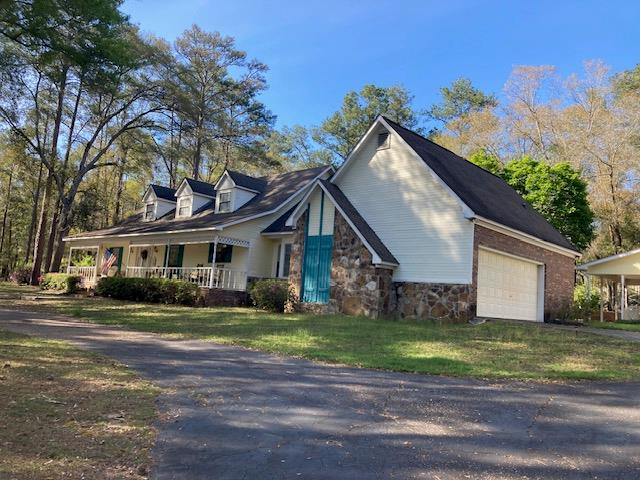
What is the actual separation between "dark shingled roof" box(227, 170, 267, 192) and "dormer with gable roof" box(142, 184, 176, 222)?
5552 mm

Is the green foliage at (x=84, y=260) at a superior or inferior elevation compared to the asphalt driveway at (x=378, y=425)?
superior

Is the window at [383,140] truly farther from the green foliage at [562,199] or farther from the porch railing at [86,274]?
the porch railing at [86,274]

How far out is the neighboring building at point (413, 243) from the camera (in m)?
15.9

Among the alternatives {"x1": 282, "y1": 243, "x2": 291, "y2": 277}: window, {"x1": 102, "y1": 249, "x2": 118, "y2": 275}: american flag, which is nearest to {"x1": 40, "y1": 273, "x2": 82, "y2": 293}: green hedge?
A: {"x1": 102, "y1": 249, "x2": 118, "y2": 275}: american flag

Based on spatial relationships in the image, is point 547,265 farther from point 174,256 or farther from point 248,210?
point 174,256

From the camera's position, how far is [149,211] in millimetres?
29781

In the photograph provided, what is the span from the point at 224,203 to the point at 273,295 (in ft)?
26.9

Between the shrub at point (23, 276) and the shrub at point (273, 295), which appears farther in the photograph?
the shrub at point (23, 276)

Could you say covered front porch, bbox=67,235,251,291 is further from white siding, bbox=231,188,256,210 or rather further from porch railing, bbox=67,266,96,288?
white siding, bbox=231,188,256,210

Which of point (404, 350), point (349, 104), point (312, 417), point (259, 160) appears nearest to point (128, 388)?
point (312, 417)

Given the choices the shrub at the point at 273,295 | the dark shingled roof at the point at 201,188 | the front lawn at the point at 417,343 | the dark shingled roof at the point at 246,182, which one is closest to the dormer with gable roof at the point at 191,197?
the dark shingled roof at the point at 201,188

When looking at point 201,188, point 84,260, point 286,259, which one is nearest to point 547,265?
point 286,259

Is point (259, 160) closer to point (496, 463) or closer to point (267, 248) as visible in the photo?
point (267, 248)

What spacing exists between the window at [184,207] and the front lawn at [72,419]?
1901cm
